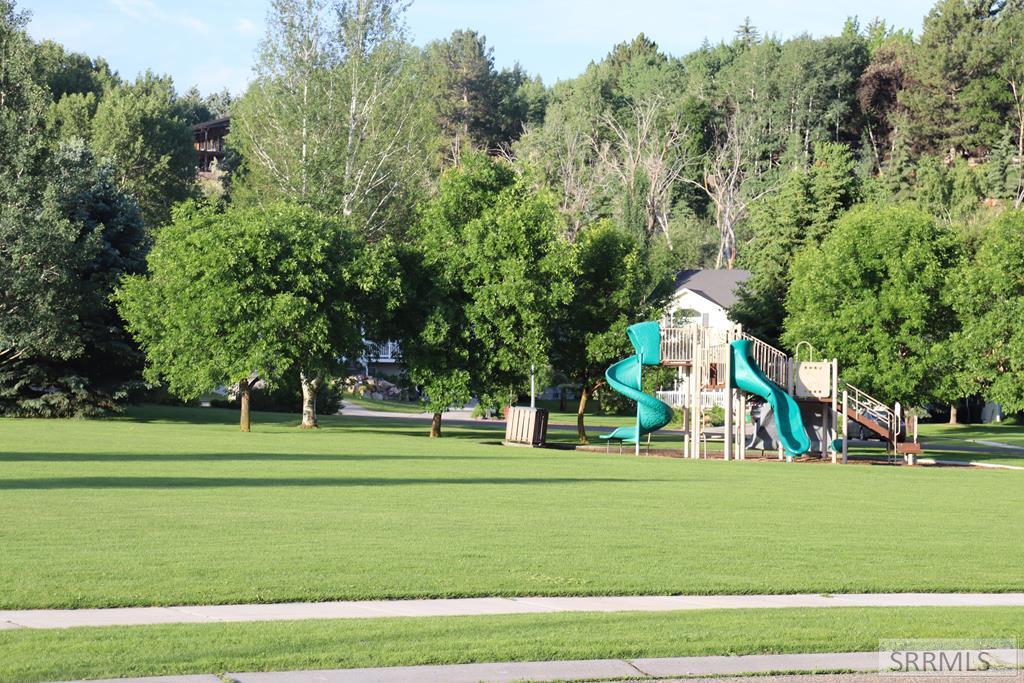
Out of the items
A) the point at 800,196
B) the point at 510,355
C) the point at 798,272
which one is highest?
the point at 800,196

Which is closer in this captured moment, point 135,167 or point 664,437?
point 664,437

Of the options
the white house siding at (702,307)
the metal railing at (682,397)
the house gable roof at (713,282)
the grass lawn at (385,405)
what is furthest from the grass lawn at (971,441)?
the grass lawn at (385,405)

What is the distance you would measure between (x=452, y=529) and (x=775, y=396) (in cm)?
2829

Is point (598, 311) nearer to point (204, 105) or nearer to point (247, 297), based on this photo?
point (247, 297)

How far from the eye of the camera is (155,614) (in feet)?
38.7

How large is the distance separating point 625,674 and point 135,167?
89.1m

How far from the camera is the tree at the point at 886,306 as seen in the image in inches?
2082

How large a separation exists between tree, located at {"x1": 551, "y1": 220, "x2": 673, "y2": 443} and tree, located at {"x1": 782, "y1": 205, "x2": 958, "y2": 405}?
739 cm

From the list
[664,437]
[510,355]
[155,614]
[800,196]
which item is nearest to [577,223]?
[800,196]

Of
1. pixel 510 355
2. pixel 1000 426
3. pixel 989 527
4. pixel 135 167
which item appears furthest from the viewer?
pixel 135 167

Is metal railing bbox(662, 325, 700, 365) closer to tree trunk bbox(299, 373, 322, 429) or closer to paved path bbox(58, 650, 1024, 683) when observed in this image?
tree trunk bbox(299, 373, 322, 429)

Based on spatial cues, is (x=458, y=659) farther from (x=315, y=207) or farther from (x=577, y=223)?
(x=577, y=223)

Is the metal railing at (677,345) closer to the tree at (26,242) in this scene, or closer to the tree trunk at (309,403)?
the tree trunk at (309,403)

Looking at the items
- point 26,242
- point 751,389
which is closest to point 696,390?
point 751,389
